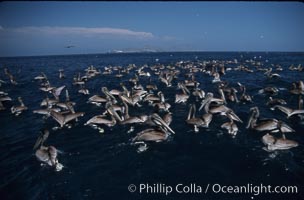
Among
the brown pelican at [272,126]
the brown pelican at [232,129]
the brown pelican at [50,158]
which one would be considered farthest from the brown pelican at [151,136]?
the brown pelican at [272,126]

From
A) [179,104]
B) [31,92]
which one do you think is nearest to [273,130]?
[179,104]

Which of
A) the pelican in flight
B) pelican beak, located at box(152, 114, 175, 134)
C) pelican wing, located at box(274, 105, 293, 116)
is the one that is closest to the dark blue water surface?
pelican wing, located at box(274, 105, 293, 116)

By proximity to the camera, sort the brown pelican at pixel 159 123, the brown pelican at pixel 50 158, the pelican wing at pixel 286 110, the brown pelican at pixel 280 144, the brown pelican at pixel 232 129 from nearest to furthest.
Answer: the brown pelican at pixel 50 158
the brown pelican at pixel 280 144
the brown pelican at pixel 159 123
the brown pelican at pixel 232 129
the pelican wing at pixel 286 110

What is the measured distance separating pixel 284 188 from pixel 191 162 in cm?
371

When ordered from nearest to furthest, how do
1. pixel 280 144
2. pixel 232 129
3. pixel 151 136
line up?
pixel 280 144 → pixel 151 136 → pixel 232 129

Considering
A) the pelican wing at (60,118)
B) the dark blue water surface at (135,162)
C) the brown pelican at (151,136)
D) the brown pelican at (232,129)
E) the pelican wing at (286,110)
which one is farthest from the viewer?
the pelican wing at (286,110)

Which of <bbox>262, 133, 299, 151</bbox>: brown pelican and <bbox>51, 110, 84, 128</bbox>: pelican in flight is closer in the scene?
<bbox>262, 133, 299, 151</bbox>: brown pelican

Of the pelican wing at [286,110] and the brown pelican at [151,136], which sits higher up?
the pelican wing at [286,110]

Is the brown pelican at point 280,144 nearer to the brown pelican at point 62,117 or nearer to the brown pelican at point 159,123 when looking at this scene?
the brown pelican at point 159,123

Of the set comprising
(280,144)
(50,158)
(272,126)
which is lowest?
(50,158)

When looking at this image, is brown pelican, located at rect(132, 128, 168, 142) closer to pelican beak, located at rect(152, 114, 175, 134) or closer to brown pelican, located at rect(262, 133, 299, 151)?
pelican beak, located at rect(152, 114, 175, 134)

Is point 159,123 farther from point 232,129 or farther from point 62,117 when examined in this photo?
point 62,117

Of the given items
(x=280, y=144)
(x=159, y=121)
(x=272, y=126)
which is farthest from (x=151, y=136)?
(x=272, y=126)

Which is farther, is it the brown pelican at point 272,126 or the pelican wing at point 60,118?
the pelican wing at point 60,118
